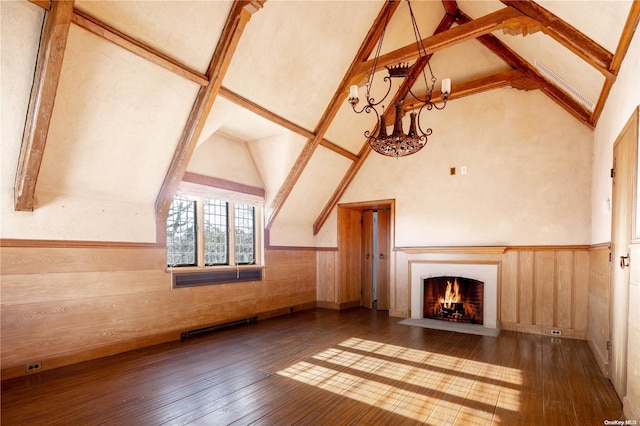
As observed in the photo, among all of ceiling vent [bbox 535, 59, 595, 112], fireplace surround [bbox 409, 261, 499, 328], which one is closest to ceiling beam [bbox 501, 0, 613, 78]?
ceiling vent [bbox 535, 59, 595, 112]

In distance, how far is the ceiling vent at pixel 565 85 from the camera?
4.15 m

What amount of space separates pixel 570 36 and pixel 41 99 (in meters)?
4.89

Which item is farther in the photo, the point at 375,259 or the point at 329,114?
the point at 375,259

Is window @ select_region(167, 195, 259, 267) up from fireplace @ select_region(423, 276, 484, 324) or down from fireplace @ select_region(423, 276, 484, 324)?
up

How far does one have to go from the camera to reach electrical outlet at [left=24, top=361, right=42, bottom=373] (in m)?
3.31

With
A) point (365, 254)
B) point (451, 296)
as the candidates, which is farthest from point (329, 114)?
point (451, 296)

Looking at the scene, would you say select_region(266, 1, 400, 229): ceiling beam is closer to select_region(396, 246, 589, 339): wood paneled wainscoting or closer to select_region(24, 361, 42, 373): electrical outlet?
select_region(396, 246, 589, 339): wood paneled wainscoting

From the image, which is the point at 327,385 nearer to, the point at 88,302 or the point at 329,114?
the point at 88,302

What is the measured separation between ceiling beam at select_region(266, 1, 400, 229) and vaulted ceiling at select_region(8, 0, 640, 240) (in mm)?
21

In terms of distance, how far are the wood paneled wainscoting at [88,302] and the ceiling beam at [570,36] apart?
521 centimetres

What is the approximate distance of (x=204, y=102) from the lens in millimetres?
3750

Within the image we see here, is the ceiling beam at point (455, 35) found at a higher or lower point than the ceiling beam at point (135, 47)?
higher

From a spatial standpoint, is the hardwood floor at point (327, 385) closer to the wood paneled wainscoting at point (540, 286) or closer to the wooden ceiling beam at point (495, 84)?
the wood paneled wainscoting at point (540, 286)

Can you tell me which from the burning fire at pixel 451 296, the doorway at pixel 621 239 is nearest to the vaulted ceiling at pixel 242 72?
the doorway at pixel 621 239
